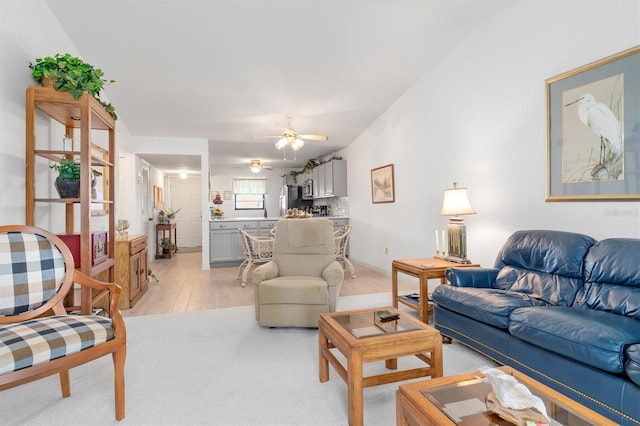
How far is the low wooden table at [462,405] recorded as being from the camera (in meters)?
1.04

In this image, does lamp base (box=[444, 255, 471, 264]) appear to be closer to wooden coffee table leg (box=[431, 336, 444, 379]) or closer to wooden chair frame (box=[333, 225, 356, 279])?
wooden coffee table leg (box=[431, 336, 444, 379])

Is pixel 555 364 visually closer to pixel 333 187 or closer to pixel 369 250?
pixel 369 250

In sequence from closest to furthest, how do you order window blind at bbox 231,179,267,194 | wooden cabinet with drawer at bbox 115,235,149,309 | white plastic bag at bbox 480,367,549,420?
white plastic bag at bbox 480,367,549,420 < wooden cabinet with drawer at bbox 115,235,149,309 < window blind at bbox 231,179,267,194

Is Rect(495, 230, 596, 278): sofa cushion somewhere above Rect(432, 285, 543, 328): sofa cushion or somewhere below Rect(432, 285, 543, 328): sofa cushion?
above

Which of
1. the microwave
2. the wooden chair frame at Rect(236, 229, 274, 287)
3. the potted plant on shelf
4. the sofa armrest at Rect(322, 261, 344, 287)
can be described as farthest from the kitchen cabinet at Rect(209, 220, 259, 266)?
the potted plant on shelf

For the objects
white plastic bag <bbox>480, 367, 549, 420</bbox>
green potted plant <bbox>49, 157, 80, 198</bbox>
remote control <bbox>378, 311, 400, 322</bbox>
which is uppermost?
green potted plant <bbox>49, 157, 80, 198</bbox>

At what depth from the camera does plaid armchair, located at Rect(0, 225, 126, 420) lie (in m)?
1.33

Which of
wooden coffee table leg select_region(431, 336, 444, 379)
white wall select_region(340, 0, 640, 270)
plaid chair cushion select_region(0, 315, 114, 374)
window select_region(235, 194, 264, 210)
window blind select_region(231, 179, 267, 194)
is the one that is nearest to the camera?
plaid chair cushion select_region(0, 315, 114, 374)

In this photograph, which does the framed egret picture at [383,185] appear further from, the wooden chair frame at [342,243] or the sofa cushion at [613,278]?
the sofa cushion at [613,278]

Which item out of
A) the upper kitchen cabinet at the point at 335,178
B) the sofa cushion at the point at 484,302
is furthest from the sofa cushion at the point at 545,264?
the upper kitchen cabinet at the point at 335,178

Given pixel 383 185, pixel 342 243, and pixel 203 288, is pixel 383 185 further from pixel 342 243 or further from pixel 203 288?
pixel 203 288

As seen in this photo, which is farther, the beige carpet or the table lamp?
the table lamp

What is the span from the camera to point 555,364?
171 cm

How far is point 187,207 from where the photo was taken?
390 inches
